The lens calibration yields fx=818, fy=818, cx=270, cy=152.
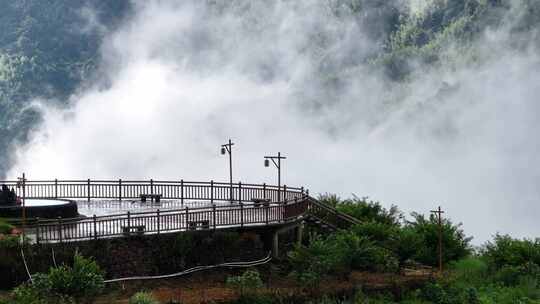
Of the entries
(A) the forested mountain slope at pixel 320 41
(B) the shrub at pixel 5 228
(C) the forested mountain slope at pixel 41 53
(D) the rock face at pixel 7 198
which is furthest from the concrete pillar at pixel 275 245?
(C) the forested mountain slope at pixel 41 53

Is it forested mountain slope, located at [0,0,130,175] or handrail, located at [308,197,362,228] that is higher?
forested mountain slope, located at [0,0,130,175]

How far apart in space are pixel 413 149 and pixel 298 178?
21708 mm

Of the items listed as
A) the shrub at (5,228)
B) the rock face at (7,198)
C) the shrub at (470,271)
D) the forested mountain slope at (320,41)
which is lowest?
the shrub at (470,271)

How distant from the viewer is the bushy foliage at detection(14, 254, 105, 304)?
23.2 m

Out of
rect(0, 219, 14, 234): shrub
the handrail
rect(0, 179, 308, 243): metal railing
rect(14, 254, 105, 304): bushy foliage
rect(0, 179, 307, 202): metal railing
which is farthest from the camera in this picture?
rect(0, 179, 307, 202): metal railing

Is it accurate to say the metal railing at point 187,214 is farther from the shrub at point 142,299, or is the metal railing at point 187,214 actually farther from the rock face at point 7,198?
the shrub at point 142,299

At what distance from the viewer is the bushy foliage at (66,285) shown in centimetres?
2320

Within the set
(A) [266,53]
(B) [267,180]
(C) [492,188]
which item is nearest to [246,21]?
(A) [266,53]

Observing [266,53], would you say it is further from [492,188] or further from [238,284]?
[238,284]

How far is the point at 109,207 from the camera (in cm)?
3669

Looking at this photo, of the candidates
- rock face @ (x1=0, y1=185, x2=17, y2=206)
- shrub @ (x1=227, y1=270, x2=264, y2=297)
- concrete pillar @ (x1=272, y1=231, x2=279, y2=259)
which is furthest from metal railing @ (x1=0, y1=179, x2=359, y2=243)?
shrub @ (x1=227, y1=270, x2=264, y2=297)

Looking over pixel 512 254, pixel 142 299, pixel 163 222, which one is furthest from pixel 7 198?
pixel 512 254

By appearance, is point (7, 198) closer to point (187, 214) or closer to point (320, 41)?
point (187, 214)

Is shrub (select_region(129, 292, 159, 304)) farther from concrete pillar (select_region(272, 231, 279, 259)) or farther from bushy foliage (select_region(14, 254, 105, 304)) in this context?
concrete pillar (select_region(272, 231, 279, 259))
